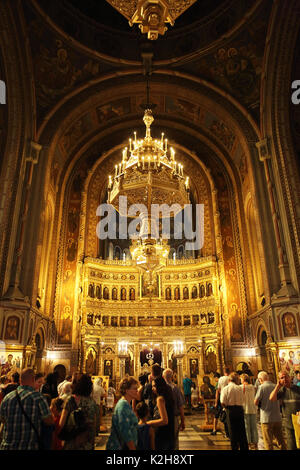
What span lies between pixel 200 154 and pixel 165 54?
5.84 metres

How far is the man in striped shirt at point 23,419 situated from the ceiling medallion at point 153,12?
28.7ft

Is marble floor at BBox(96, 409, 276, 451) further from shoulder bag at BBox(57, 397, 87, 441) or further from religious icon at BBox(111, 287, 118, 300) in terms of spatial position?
religious icon at BBox(111, 287, 118, 300)

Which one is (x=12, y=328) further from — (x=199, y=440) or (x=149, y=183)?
(x=199, y=440)

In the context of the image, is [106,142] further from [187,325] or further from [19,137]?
[187,325]

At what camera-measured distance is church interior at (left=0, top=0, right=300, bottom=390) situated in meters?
11.6

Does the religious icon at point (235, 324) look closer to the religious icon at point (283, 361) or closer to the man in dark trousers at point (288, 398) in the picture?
the religious icon at point (283, 361)

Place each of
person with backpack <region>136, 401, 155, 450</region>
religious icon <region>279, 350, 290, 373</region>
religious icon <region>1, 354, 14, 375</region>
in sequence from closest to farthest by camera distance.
Result: person with backpack <region>136, 401, 155, 450</region>, religious icon <region>1, 354, 14, 375</region>, religious icon <region>279, 350, 290, 373</region>

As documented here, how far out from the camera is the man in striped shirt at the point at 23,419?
2.78m

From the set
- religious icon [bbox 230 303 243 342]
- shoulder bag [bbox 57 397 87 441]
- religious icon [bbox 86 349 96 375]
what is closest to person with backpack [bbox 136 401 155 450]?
shoulder bag [bbox 57 397 87 441]

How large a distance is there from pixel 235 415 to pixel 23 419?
11.1 feet

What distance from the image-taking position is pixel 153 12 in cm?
792

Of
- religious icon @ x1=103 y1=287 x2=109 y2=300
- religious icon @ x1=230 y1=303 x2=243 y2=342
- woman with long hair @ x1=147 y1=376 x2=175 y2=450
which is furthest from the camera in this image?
religious icon @ x1=103 y1=287 x2=109 y2=300

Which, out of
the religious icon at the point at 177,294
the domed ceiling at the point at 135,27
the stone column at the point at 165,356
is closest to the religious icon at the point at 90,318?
the stone column at the point at 165,356

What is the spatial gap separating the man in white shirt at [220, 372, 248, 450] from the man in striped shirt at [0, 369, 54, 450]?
121 inches
